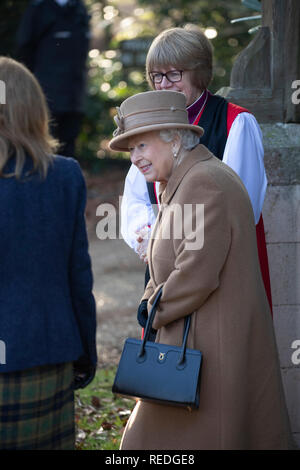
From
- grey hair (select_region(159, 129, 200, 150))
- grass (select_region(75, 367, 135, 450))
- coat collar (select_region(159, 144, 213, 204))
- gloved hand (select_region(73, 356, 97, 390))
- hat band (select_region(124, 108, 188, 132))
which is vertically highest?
hat band (select_region(124, 108, 188, 132))

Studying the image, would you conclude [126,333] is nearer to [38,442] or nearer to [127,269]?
[127,269]

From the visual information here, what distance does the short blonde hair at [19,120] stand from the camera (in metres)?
2.46

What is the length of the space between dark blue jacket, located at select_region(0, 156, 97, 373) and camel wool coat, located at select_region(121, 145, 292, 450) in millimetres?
348

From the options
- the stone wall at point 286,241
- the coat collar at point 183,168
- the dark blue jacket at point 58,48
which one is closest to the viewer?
the coat collar at point 183,168

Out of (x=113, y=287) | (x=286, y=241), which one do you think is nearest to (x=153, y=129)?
(x=286, y=241)

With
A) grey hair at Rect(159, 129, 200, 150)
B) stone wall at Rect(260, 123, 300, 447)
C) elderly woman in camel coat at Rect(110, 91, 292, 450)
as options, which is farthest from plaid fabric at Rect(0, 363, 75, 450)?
stone wall at Rect(260, 123, 300, 447)

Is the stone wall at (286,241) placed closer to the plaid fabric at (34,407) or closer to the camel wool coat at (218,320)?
the camel wool coat at (218,320)

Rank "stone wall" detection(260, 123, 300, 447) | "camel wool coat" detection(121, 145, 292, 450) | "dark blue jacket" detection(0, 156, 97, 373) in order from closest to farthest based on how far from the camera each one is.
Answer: "dark blue jacket" detection(0, 156, 97, 373) → "camel wool coat" detection(121, 145, 292, 450) → "stone wall" detection(260, 123, 300, 447)

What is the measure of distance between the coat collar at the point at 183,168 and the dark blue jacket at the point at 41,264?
1.13 feet

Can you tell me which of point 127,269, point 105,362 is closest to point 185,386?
point 105,362

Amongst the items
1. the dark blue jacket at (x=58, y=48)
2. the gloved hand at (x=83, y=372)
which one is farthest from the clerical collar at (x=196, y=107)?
the dark blue jacket at (x=58, y=48)

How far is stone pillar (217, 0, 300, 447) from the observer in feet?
12.1

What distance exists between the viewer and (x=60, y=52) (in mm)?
7695

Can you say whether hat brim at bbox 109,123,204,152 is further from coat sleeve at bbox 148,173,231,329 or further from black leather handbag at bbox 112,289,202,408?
black leather handbag at bbox 112,289,202,408
